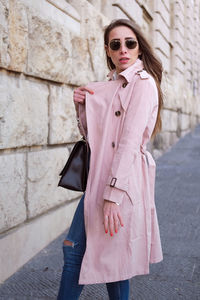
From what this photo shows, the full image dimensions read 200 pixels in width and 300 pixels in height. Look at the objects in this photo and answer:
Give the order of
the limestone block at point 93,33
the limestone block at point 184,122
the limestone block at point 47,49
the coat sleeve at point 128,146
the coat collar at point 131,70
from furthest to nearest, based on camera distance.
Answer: the limestone block at point 184,122
the limestone block at point 93,33
the limestone block at point 47,49
the coat collar at point 131,70
the coat sleeve at point 128,146

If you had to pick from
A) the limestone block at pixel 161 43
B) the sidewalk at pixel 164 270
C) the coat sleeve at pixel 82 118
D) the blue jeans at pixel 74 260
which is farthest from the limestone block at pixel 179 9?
the blue jeans at pixel 74 260

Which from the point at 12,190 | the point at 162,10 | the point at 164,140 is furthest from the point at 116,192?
the point at 162,10

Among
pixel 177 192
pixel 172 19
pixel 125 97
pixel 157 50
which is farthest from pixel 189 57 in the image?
pixel 125 97

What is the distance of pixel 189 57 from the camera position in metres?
15.1

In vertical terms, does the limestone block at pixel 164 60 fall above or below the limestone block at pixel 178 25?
below

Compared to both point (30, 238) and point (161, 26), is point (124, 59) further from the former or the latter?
point (161, 26)

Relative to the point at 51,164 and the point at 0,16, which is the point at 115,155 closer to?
the point at 0,16

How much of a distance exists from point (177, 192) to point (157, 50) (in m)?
4.71

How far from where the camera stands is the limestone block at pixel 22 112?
3131 mm

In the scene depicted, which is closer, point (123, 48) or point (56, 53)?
point (123, 48)

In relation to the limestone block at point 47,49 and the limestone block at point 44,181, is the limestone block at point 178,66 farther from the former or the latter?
the limestone block at point 44,181

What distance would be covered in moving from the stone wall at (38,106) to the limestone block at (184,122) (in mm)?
7948

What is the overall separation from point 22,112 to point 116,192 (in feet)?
5.70

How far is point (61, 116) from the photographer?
414cm
